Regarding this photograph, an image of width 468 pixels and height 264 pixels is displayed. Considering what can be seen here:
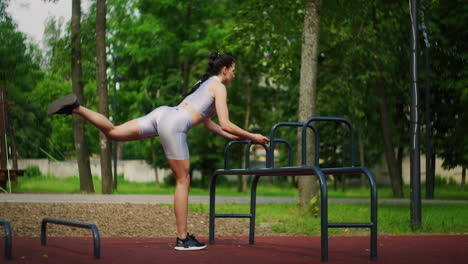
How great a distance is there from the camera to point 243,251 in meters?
7.07

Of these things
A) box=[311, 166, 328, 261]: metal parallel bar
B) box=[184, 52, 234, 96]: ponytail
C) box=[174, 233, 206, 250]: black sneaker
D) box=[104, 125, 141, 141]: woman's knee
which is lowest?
box=[174, 233, 206, 250]: black sneaker

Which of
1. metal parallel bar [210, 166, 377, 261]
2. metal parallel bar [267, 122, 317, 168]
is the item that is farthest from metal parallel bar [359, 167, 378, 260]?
metal parallel bar [267, 122, 317, 168]

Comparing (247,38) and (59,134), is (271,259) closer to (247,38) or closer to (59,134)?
(247,38)

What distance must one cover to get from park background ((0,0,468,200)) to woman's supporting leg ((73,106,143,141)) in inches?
192

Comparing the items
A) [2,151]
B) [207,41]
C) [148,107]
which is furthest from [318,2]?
[148,107]

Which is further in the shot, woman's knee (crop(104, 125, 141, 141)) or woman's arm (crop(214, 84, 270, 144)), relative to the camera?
woman's knee (crop(104, 125, 141, 141))

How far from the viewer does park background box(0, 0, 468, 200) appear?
16.6m

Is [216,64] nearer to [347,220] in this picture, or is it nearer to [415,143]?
[415,143]

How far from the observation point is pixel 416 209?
10750 mm

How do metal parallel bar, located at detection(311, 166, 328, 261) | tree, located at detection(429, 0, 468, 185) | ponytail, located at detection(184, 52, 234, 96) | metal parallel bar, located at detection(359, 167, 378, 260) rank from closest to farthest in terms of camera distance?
metal parallel bar, located at detection(311, 166, 328, 261) < metal parallel bar, located at detection(359, 167, 378, 260) < ponytail, located at detection(184, 52, 234, 96) < tree, located at detection(429, 0, 468, 185)

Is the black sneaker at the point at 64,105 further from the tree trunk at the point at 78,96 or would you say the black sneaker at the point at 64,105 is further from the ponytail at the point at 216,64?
the tree trunk at the point at 78,96

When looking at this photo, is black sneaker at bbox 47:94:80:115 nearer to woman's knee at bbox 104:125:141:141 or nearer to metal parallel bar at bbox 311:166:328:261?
woman's knee at bbox 104:125:141:141

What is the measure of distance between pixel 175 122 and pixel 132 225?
5027mm

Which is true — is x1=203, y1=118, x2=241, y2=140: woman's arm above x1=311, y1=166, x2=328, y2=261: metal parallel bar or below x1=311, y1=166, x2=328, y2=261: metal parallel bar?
above
